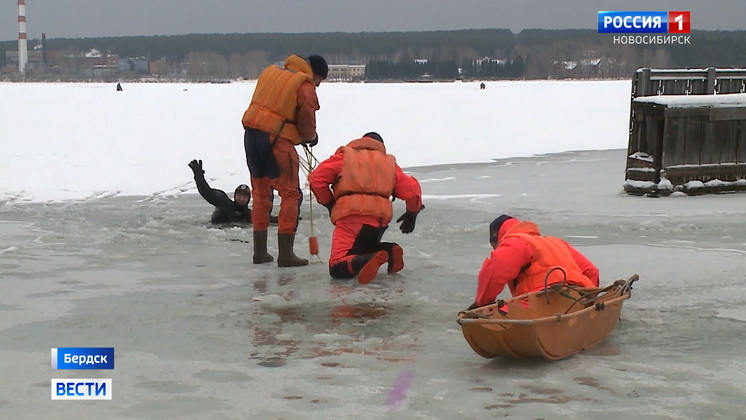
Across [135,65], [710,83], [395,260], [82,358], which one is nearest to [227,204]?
[395,260]

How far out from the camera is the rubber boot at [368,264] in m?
6.82

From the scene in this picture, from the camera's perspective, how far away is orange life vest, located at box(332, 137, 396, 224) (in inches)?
275

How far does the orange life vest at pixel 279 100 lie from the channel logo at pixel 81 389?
3.49 meters

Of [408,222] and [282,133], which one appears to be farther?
[282,133]

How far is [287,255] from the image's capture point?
302 inches

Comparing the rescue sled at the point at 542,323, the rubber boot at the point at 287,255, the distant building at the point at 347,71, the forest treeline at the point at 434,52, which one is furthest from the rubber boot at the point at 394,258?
the distant building at the point at 347,71

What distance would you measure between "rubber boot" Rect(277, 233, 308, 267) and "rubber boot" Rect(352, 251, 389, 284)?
35.2 inches

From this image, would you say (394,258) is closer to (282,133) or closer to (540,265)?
(282,133)

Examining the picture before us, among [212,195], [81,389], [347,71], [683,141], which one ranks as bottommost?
[81,389]

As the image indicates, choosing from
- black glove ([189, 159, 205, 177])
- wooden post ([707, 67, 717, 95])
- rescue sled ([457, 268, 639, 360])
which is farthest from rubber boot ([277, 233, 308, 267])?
wooden post ([707, 67, 717, 95])

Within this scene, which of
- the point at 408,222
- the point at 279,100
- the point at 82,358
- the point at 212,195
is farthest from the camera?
the point at 212,195

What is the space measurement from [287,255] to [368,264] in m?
1.08

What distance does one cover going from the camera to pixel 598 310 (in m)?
4.83

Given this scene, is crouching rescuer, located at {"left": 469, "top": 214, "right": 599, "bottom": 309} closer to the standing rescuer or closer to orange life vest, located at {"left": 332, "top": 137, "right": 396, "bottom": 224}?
orange life vest, located at {"left": 332, "top": 137, "right": 396, "bottom": 224}
